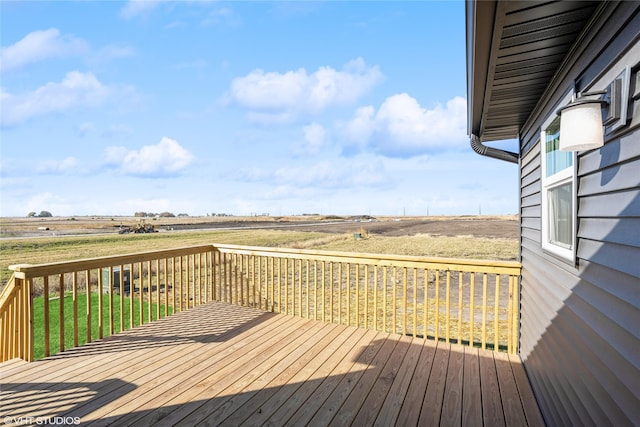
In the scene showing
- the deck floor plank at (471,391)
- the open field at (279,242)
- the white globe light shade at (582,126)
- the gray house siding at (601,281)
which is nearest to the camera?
the gray house siding at (601,281)

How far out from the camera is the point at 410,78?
36.9ft

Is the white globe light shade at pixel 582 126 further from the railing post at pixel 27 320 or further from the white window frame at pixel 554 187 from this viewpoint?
the railing post at pixel 27 320

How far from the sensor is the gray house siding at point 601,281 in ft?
3.53

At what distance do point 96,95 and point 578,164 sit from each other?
2085cm

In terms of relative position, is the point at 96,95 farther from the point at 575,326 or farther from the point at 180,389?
the point at 575,326

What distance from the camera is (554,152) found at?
89.1 inches

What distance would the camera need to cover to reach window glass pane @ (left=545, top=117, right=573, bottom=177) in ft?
6.81

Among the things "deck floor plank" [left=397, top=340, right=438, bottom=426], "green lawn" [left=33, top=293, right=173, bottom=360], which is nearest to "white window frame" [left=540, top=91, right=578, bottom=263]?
"deck floor plank" [left=397, top=340, right=438, bottom=426]

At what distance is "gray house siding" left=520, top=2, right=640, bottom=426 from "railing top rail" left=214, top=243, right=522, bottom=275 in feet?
2.96

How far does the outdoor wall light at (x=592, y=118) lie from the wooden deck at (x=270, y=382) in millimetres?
1815

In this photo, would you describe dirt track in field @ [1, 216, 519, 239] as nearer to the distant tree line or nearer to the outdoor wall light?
the outdoor wall light

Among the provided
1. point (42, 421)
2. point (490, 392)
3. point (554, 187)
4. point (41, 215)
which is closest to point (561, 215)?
point (554, 187)

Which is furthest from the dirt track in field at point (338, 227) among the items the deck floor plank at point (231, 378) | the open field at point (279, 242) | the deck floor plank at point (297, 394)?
the deck floor plank at point (231, 378)

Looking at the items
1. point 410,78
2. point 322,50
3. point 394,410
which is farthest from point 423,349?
point 322,50
